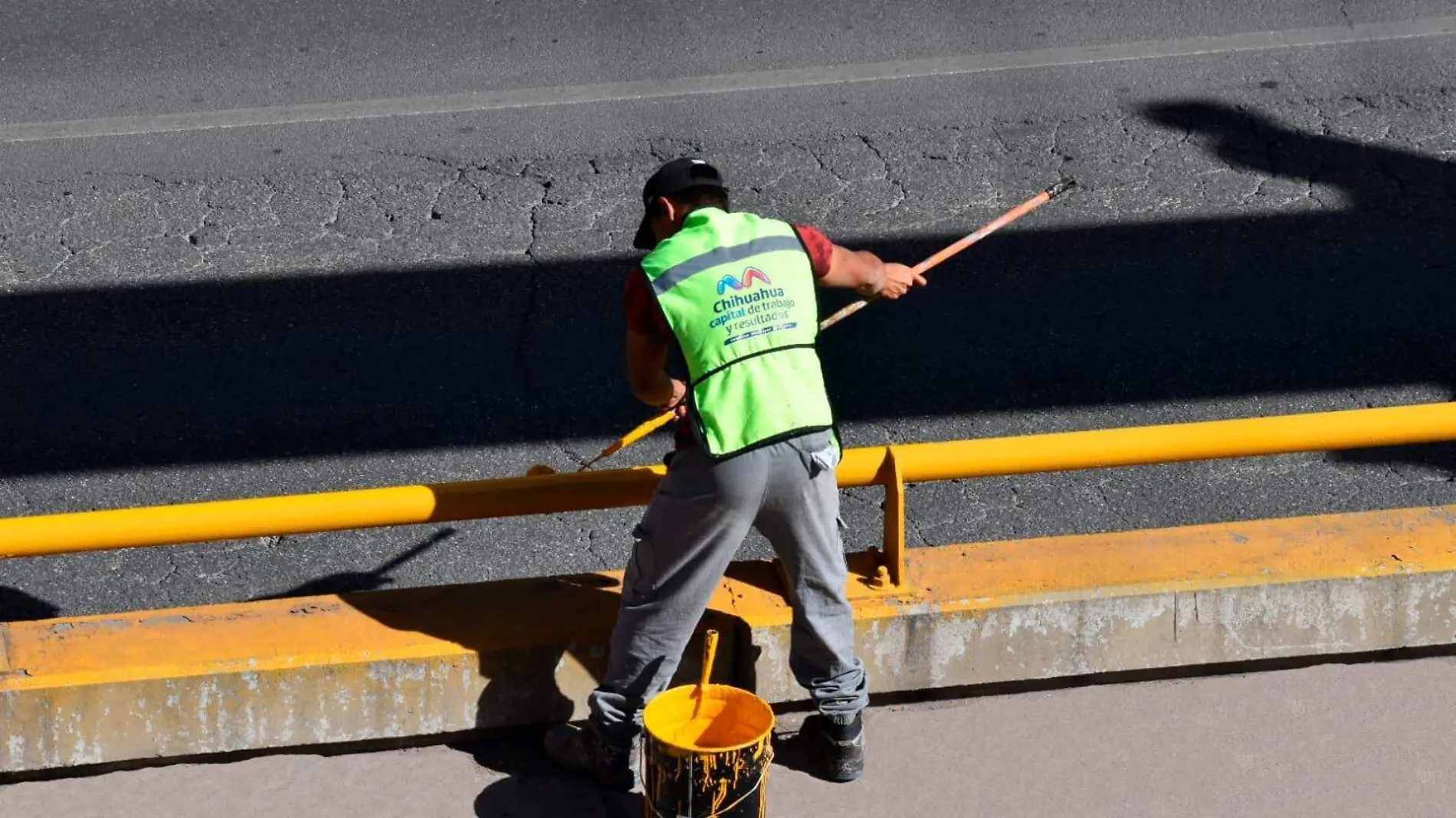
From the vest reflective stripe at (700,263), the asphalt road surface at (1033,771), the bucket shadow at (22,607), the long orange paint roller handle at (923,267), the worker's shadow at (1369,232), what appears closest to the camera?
the vest reflective stripe at (700,263)

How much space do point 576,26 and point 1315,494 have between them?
16.5 feet

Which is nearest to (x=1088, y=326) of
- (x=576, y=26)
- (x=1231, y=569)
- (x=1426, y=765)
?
(x=1231, y=569)

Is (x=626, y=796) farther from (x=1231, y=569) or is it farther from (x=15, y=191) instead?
(x=15, y=191)

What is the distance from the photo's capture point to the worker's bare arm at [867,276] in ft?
14.4

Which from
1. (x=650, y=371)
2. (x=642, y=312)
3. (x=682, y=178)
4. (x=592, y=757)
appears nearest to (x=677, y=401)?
(x=650, y=371)

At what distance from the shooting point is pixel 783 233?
165 inches

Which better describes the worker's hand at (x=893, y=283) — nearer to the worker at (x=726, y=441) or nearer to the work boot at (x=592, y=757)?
the worker at (x=726, y=441)

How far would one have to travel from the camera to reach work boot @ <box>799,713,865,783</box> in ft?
14.9

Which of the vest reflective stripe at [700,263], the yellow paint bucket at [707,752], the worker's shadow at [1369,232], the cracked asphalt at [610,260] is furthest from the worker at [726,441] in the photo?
the worker's shadow at [1369,232]

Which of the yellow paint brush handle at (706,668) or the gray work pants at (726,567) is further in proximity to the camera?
the yellow paint brush handle at (706,668)

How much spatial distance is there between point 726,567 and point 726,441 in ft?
1.40

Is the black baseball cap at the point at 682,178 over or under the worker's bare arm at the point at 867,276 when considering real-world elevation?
over

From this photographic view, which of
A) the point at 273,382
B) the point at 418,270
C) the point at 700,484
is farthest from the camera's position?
the point at 418,270

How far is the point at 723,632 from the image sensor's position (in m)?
4.70
